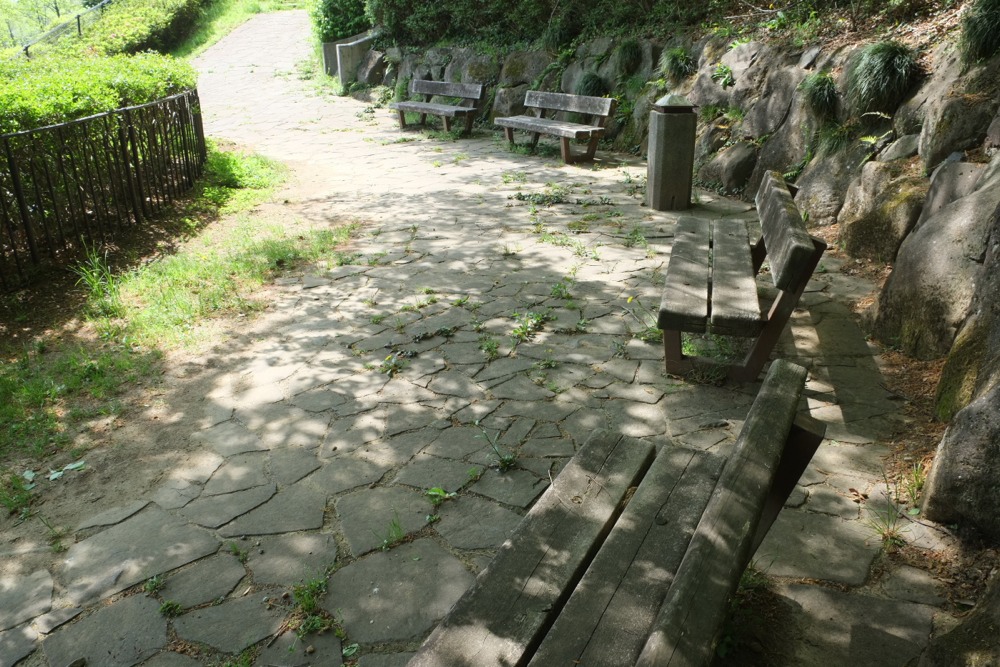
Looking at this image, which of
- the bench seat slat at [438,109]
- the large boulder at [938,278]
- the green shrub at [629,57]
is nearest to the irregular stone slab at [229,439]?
the large boulder at [938,278]

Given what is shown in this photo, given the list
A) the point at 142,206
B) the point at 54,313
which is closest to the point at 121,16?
the point at 142,206

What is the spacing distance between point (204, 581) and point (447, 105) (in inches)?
462

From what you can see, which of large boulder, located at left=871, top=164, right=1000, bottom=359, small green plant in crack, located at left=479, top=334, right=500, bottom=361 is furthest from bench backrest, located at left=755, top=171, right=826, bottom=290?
small green plant in crack, located at left=479, top=334, right=500, bottom=361

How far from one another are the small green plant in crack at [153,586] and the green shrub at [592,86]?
33.3ft

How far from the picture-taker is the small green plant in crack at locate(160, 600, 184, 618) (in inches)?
101

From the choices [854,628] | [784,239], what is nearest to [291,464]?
[854,628]

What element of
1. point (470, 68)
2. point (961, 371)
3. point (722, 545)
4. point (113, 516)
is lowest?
point (113, 516)

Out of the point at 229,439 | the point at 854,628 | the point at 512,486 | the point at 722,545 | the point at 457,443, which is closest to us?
the point at 722,545

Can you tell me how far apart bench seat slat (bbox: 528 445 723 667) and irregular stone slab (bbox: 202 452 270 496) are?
2004mm

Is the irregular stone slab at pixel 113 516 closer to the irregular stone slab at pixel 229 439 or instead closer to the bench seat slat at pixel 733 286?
the irregular stone slab at pixel 229 439

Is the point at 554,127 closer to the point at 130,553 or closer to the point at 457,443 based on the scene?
the point at 457,443

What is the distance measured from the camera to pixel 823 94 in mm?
6949

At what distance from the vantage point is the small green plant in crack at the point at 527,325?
15.5 ft

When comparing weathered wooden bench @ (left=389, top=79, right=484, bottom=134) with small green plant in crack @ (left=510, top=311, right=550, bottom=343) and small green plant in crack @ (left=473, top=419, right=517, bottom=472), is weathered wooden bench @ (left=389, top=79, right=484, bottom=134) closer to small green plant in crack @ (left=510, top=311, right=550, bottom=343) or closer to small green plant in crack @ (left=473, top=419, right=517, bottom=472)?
small green plant in crack @ (left=510, top=311, right=550, bottom=343)
